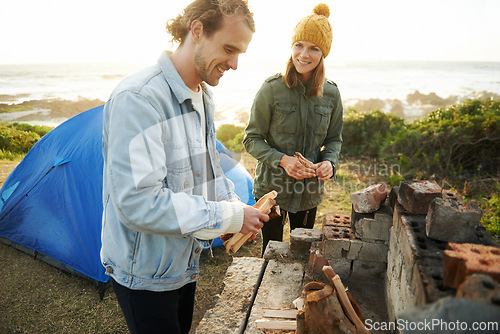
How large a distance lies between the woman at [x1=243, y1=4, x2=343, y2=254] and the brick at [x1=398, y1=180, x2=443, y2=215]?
2.12 feet

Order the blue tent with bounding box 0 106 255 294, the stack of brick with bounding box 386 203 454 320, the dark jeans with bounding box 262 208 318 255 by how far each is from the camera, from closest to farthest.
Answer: the stack of brick with bounding box 386 203 454 320, the dark jeans with bounding box 262 208 318 255, the blue tent with bounding box 0 106 255 294

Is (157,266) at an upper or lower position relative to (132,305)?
upper

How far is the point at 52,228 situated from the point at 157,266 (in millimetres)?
2999

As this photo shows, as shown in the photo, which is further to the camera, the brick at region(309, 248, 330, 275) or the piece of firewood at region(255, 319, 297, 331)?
the brick at region(309, 248, 330, 275)

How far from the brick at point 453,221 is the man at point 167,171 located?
0.87 m

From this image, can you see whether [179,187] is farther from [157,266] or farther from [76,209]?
[76,209]

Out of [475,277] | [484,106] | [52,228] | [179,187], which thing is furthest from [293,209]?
[484,106]

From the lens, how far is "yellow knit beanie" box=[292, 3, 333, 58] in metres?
2.30

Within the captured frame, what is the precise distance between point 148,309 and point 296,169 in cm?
139

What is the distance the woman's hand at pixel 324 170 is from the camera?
95.8 inches

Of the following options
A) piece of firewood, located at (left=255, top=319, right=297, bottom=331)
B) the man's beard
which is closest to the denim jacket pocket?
the man's beard

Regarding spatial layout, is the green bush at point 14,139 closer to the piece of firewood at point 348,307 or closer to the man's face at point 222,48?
the man's face at point 222,48

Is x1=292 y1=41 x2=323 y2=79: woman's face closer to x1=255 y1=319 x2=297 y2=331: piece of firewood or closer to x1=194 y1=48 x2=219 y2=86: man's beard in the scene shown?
x1=194 y1=48 x2=219 y2=86: man's beard

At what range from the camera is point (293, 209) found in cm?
264
